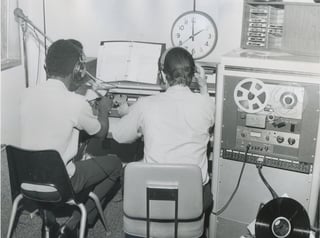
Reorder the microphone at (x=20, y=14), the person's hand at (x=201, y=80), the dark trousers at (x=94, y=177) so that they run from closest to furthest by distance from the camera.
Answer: the dark trousers at (x=94, y=177), the person's hand at (x=201, y=80), the microphone at (x=20, y=14)

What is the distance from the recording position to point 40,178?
2.03 m

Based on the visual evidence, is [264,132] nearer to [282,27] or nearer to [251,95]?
[251,95]

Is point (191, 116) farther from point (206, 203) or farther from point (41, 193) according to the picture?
point (41, 193)

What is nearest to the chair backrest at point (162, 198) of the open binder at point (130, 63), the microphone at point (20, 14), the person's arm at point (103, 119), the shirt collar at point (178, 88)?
the shirt collar at point (178, 88)

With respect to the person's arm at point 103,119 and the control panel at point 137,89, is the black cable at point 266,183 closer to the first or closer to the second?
the control panel at point 137,89

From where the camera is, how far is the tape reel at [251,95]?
7.14 feet

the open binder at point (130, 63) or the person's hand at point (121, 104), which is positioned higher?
the open binder at point (130, 63)

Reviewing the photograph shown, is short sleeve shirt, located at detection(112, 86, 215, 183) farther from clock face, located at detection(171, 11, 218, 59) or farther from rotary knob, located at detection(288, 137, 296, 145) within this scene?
clock face, located at detection(171, 11, 218, 59)

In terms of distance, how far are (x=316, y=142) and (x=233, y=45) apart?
1.01 meters

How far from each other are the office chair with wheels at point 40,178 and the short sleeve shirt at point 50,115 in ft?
0.35

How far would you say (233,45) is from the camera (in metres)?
2.88

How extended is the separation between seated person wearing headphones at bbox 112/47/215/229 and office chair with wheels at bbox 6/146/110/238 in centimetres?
36

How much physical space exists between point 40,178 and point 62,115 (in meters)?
0.31

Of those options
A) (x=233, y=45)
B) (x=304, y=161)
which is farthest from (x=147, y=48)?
(x=304, y=161)
